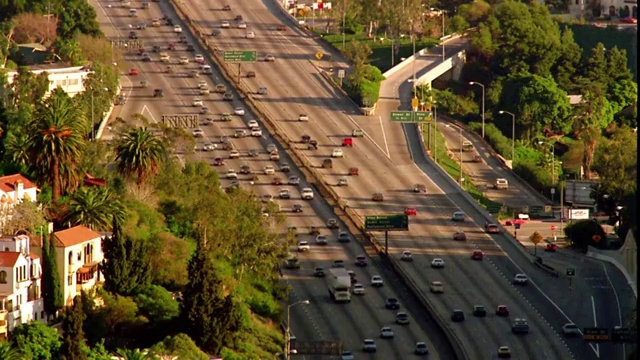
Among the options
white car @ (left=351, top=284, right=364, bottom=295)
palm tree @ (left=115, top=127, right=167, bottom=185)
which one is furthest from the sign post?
palm tree @ (left=115, top=127, right=167, bottom=185)

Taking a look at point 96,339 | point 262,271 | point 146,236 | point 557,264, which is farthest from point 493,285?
point 96,339

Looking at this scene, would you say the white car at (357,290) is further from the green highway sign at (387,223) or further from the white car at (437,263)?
the green highway sign at (387,223)

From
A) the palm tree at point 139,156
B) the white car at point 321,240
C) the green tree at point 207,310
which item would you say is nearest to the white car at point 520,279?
the white car at point 321,240

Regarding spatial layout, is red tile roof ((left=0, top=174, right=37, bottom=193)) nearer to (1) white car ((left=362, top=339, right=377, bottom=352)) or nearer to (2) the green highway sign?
(1) white car ((left=362, top=339, right=377, bottom=352))

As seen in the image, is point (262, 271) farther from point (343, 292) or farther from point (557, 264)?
point (557, 264)

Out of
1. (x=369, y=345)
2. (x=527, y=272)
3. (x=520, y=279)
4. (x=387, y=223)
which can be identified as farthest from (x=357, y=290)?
(x=527, y=272)

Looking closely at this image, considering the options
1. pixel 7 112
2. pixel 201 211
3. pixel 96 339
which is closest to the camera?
pixel 96 339
